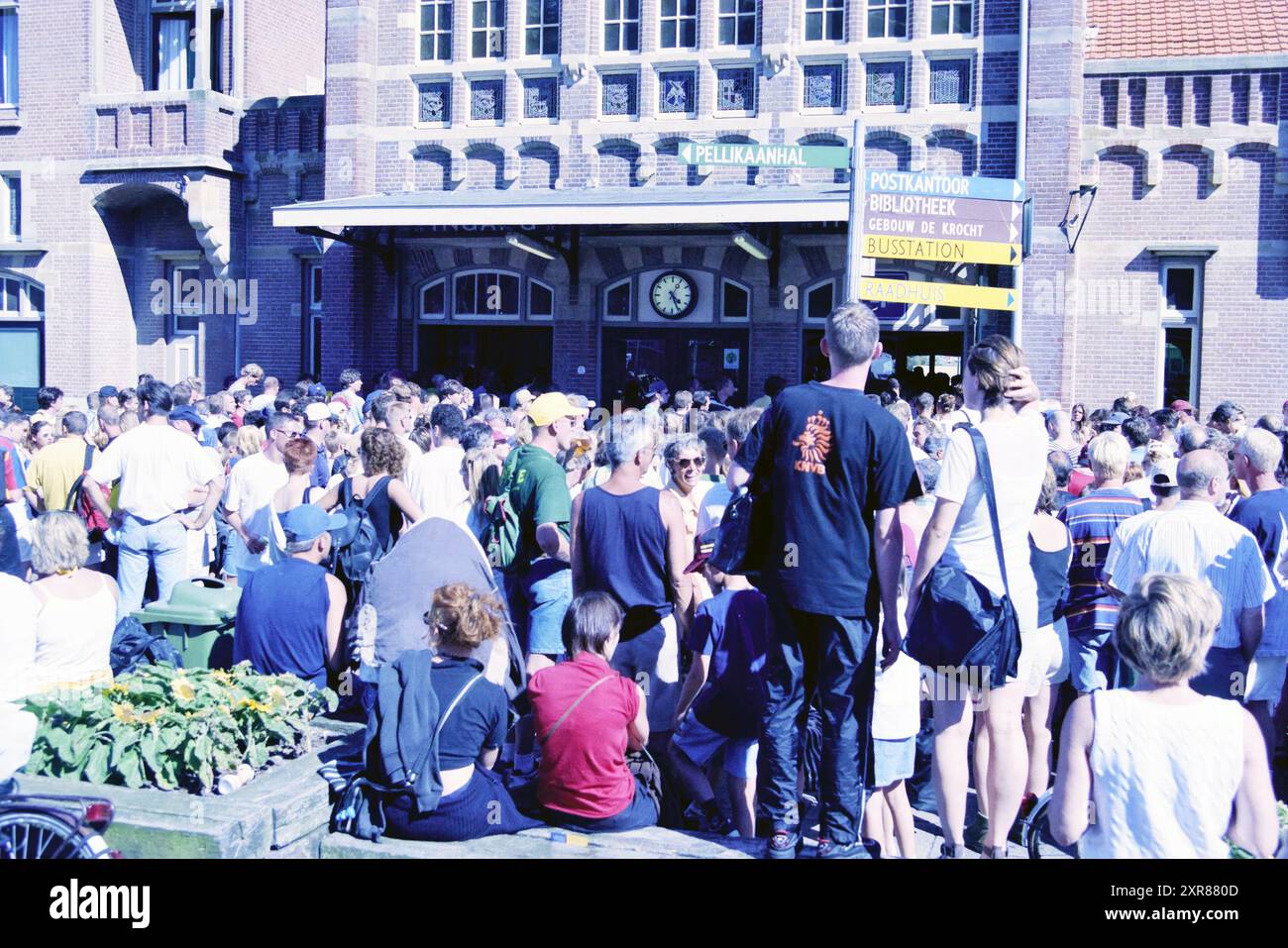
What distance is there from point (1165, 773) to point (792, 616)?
148cm

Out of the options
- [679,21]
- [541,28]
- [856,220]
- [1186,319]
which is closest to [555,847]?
[856,220]

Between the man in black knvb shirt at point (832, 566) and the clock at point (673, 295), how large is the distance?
12.7 meters

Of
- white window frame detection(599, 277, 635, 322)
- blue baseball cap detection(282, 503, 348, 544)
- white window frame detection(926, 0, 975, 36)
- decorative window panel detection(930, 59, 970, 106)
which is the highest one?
white window frame detection(926, 0, 975, 36)

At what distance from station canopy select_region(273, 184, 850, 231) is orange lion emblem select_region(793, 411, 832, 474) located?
9.58 metres

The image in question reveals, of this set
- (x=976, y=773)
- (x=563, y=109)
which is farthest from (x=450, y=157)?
(x=976, y=773)

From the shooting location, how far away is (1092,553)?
5.82 m

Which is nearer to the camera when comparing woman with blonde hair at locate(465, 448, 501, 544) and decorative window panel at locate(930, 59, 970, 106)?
woman with blonde hair at locate(465, 448, 501, 544)

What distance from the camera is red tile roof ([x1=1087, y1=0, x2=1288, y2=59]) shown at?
15828 millimetres

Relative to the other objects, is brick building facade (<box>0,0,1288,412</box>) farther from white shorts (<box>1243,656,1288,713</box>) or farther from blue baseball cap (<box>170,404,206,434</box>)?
white shorts (<box>1243,656,1288,713</box>)

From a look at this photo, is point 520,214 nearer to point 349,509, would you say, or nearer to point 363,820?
point 349,509

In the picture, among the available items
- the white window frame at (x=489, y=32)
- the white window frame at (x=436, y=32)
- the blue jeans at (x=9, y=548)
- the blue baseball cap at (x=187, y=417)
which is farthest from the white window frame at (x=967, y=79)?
the blue jeans at (x=9, y=548)

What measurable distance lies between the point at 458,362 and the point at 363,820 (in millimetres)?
13974

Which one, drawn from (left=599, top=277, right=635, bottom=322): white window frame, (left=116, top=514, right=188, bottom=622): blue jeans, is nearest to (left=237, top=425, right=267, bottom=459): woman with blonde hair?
(left=116, top=514, right=188, bottom=622): blue jeans

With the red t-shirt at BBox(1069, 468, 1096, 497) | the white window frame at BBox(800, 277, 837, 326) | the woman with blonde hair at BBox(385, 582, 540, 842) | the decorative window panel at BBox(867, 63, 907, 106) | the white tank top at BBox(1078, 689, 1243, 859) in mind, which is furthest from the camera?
the white window frame at BBox(800, 277, 837, 326)
